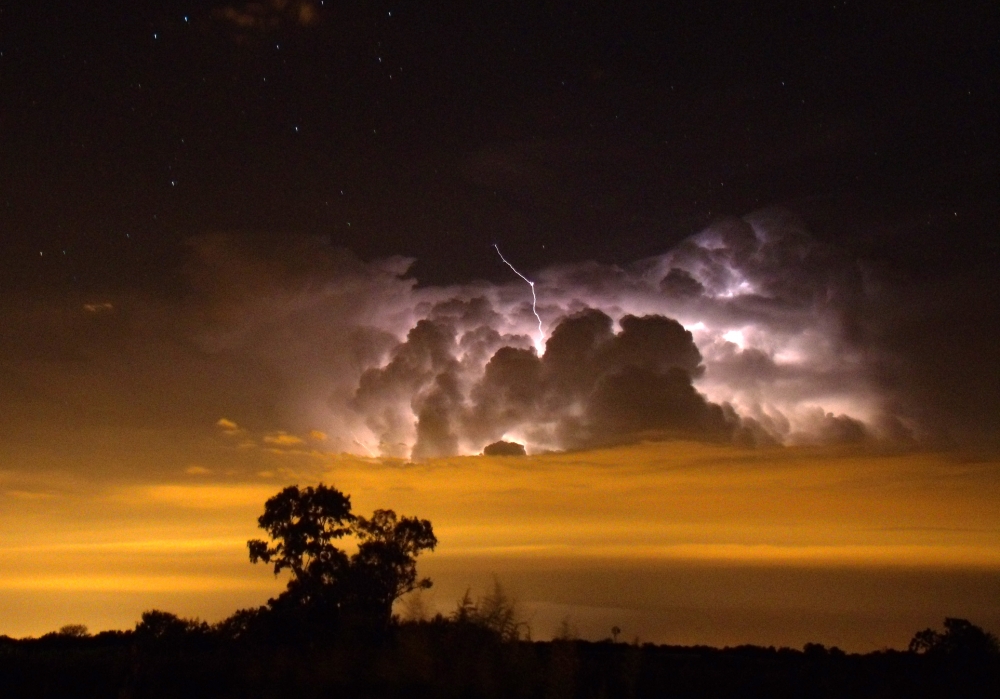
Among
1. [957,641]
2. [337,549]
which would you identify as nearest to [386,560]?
[337,549]

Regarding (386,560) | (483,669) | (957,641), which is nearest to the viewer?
(483,669)

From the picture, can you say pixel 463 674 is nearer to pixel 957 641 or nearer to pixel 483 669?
pixel 483 669

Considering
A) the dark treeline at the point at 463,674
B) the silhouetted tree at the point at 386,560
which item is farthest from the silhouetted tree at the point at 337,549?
the dark treeline at the point at 463,674

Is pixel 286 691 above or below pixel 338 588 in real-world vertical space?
below

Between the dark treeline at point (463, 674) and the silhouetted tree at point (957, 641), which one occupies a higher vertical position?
the silhouetted tree at point (957, 641)

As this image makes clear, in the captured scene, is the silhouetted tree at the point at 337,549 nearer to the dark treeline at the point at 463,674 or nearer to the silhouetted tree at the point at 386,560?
the silhouetted tree at the point at 386,560

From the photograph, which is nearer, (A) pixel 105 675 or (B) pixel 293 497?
(A) pixel 105 675

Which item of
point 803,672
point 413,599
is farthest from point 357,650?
point 803,672

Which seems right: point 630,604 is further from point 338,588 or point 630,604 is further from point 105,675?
point 105,675

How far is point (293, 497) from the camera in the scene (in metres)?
28.8

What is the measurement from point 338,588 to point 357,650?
15.5 meters

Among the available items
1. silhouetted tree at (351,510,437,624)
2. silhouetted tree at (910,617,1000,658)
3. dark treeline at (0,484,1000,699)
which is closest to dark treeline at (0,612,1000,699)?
dark treeline at (0,484,1000,699)

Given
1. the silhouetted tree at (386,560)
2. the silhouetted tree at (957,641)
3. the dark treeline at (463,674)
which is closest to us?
the dark treeline at (463,674)

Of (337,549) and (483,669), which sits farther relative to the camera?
(337,549)
